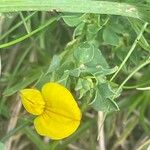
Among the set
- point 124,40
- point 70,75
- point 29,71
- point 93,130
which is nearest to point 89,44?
point 70,75

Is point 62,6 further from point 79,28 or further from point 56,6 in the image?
point 79,28

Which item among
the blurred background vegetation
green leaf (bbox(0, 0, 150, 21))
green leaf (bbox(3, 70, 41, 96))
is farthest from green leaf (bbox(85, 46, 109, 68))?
green leaf (bbox(3, 70, 41, 96))

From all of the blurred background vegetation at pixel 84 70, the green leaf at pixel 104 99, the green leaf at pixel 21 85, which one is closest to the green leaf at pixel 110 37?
the blurred background vegetation at pixel 84 70

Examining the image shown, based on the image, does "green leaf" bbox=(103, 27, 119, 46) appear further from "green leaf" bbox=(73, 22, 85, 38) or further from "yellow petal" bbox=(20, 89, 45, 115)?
"yellow petal" bbox=(20, 89, 45, 115)

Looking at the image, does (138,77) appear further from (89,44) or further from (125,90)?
(89,44)

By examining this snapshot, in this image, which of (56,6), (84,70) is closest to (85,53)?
(84,70)

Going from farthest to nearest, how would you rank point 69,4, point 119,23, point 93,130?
point 93,130
point 119,23
point 69,4
